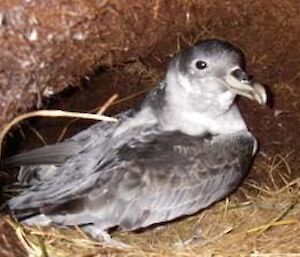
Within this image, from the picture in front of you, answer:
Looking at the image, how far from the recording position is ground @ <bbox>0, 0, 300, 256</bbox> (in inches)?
105

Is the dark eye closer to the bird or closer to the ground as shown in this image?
the bird

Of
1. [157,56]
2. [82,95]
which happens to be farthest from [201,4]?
[82,95]

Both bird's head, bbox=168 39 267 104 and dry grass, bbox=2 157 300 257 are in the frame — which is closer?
dry grass, bbox=2 157 300 257

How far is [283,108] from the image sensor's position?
3281 millimetres

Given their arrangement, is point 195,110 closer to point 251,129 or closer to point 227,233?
point 227,233

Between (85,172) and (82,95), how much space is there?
600mm

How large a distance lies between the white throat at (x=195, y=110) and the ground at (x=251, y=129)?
221mm

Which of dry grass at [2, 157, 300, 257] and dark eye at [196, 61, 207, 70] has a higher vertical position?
dark eye at [196, 61, 207, 70]

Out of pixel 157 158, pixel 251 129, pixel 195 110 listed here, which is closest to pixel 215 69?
pixel 195 110

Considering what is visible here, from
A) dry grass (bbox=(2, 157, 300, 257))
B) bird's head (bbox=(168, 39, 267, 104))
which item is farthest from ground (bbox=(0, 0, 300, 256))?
bird's head (bbox=(168, 39, 267, 104))

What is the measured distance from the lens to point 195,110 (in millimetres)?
2832

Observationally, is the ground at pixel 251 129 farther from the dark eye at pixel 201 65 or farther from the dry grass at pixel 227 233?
the dark eye at pixel 201 65

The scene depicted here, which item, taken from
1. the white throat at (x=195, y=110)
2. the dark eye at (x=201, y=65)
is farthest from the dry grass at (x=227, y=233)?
the dark eye at (x=201, y=65)

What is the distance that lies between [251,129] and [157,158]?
0.73 metres
